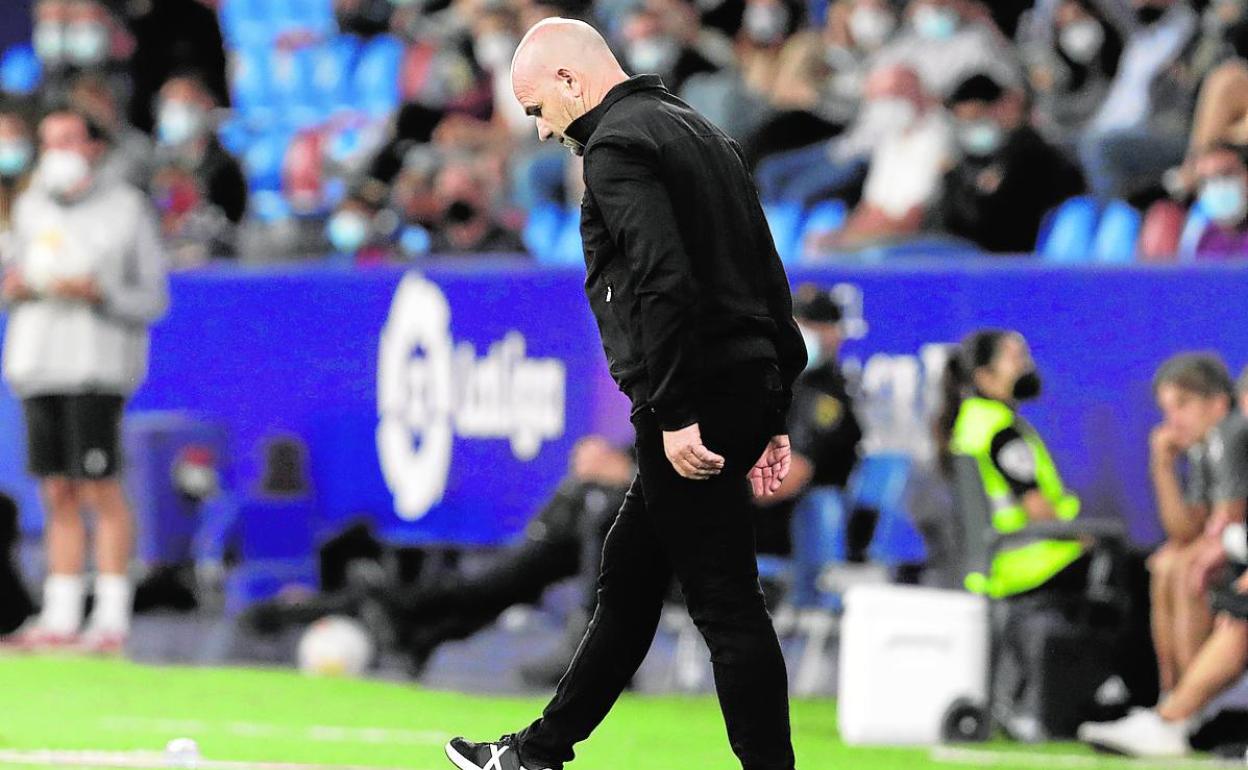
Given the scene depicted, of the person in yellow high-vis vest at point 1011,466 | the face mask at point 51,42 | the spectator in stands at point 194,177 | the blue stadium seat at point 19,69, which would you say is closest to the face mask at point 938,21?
the spectator in stands at point 194,177

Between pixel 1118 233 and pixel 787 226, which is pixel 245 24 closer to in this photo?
pixel 787 226

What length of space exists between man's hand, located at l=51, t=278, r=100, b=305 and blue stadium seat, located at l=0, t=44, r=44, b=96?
778 centimetres

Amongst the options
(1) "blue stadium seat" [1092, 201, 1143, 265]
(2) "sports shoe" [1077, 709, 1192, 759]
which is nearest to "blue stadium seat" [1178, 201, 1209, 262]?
(1) "blue stadium seat" [1092, 201, 1143, 265]

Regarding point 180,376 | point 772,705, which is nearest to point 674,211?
point 772,705

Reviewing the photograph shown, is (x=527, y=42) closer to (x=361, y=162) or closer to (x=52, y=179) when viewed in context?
(x=52, y=179)

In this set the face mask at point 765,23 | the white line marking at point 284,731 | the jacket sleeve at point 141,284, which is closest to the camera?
the white line marking at point 284,731

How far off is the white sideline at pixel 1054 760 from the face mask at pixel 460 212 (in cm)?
597

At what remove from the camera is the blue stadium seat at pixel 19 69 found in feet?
67.3

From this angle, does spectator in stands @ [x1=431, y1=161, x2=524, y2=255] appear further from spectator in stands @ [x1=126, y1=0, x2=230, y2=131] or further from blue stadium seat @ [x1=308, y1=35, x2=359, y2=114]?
spectator in stands @ [x1=126, y1=0, x2=230, y2=131]

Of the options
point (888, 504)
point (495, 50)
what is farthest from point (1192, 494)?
point (495, 50)

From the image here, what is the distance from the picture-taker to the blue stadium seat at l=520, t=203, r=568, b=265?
49.3ft

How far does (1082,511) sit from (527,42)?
488 cm

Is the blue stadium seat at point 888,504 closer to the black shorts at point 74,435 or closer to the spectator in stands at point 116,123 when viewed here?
the black shorts at point 74,435

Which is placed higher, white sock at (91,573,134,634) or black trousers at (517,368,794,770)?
black trousers at (517,368,794,770)
